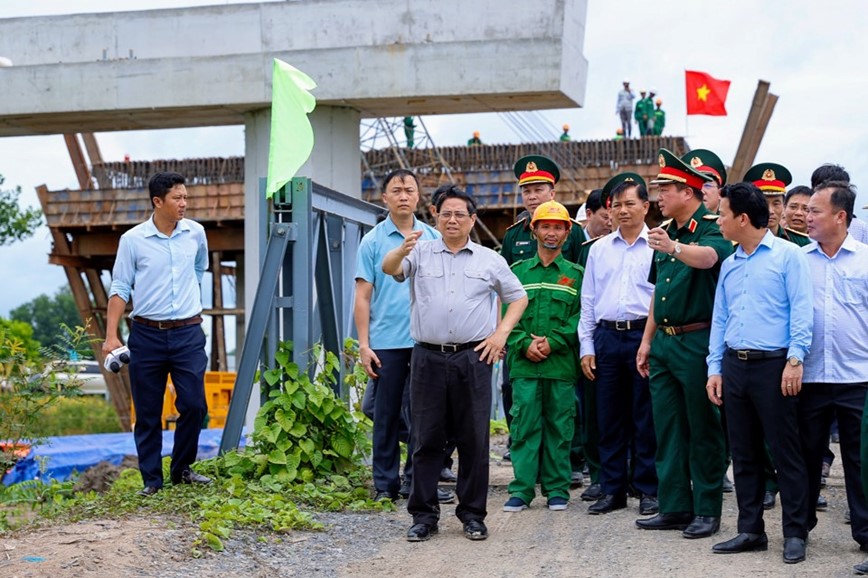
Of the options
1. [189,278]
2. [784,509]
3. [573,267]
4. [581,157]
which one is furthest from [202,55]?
[581,157]

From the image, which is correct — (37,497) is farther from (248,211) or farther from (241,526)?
(248,211)

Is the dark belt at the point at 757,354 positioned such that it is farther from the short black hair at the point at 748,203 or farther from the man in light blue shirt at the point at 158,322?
the man in light blue shirt at the point at 158,322

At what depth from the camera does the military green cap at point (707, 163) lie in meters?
6.69

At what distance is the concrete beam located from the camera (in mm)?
13492

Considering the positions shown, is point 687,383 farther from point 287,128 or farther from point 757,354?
point 287,128

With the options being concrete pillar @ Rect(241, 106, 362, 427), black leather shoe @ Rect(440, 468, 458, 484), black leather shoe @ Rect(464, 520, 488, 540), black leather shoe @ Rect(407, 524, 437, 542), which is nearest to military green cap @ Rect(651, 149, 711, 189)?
black leather shoe @ Rect(464, 520, 488, 540)

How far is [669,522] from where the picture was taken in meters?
6.59

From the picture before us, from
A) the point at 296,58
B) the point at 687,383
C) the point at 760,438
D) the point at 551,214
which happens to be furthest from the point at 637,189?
the point at 296,58

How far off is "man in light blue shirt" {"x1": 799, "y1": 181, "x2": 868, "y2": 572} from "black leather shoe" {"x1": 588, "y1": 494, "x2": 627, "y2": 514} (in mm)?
1467

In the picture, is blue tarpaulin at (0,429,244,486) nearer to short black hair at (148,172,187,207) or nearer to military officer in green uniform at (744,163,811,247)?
short black hair at (148,172,187,207)

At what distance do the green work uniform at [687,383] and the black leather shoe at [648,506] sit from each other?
0.49 meters

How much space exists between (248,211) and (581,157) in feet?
36.2

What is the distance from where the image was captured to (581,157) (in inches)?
961

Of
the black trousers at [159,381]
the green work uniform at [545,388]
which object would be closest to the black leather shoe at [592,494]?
the green work uniform at [545,388]
